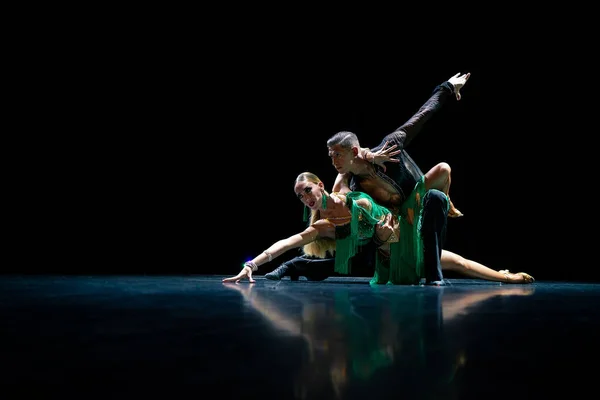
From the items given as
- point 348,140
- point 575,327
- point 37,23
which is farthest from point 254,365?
point 37,23

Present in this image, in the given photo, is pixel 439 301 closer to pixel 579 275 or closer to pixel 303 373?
pixel 303 373

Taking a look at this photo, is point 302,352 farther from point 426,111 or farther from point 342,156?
point 426,111

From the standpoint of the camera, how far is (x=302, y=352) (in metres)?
0.54

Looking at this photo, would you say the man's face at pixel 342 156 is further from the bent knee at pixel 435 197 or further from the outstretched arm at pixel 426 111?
the bent knee at pixel 435 197

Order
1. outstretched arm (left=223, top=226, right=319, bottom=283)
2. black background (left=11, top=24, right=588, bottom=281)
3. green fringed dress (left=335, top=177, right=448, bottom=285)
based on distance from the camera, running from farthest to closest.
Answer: black background (left=11, top=24, right=588, bottom=281)
green fringed dress (left=335, top=177, right=448, bottom=285)
outstretched arm (left=223, top=226, right=319, bottom=283)

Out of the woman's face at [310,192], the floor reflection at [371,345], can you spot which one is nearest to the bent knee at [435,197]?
the woman's face at [310,192]

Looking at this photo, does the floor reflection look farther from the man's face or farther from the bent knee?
the man's face

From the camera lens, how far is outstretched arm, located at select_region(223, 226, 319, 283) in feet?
6.50

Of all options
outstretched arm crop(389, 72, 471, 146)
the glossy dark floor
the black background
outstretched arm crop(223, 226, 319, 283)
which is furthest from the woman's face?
the black background

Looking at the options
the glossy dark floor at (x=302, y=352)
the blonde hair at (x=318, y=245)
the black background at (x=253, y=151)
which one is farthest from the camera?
the black background at (x=253, y=151)

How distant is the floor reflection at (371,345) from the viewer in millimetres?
423

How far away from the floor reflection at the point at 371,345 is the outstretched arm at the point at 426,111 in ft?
4.18

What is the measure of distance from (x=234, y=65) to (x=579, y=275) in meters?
3.17

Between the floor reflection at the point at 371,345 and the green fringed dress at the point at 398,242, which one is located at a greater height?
the green fringed dress at the point at 398,242
